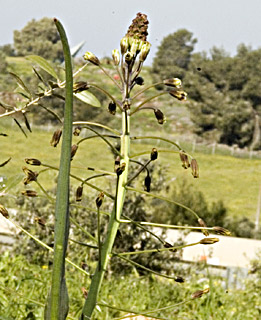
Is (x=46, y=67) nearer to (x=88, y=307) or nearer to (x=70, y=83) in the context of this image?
(x=70, y=83)

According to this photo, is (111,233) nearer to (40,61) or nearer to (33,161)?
(33,161)

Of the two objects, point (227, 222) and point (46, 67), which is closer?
point (46, 67)

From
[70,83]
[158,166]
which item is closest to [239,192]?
[158,166]

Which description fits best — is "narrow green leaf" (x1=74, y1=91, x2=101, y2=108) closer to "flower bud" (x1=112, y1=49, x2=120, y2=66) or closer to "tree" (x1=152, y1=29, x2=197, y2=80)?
"flower bud" (x1=112, y1=49, x2=120, y2=66)

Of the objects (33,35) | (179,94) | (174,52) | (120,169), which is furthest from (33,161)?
(33,35)

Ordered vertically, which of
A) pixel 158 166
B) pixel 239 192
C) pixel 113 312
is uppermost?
pixel 158 166

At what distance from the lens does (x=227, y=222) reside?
16.3 meters

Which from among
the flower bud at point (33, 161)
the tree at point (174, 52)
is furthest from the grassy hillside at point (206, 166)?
the flower bud at point (33, 161)

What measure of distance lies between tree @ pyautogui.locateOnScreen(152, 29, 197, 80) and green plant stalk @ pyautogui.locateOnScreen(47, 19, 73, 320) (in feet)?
106

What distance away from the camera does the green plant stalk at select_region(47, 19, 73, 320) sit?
0.74 metres

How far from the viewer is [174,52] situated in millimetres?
41125

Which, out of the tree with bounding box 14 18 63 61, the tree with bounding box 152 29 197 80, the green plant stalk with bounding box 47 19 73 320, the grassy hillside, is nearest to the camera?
the green plant stalk with bounding box 47 19 73 320

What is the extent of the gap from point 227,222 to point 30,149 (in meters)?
18.3

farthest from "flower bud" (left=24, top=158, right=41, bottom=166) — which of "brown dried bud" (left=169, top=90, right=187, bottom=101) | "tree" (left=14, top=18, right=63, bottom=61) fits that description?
"tree" (left=14, top=18, right=63, bottom=61)
